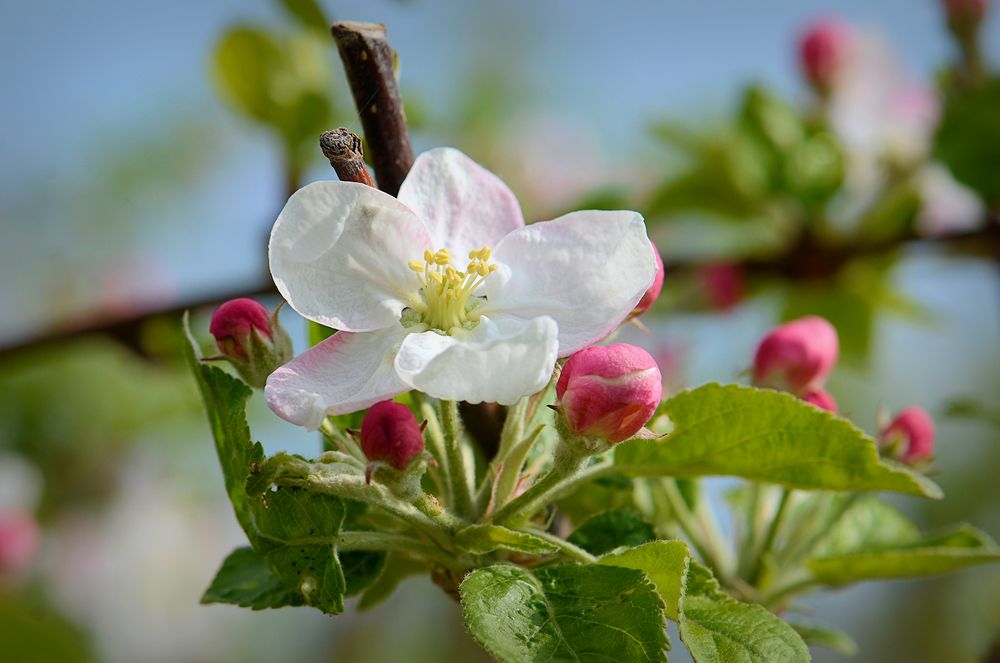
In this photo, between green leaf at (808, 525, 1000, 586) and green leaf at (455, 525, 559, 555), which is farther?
green leaf at (808, 525, 1000, 586)

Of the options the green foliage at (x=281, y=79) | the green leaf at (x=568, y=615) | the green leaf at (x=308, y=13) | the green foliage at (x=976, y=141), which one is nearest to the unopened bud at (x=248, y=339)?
the green leaf at (x=568, y=615)

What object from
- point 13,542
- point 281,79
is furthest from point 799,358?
point 13,542

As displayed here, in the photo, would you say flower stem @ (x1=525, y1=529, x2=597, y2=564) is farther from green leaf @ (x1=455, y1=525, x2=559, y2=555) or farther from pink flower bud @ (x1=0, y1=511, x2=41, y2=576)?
pink flower bud @ (x1=0, y1=511, x2=41, y2=576)

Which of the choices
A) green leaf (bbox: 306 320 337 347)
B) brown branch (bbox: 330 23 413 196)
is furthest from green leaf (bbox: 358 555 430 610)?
brown branch (bbox: 330 23 413 196)

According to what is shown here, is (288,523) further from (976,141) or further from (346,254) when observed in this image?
(976,141)

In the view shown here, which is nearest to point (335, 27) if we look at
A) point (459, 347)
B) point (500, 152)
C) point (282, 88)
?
point (459, 347)

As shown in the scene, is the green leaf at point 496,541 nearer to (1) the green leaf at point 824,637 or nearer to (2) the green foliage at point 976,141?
(1) the green leaf at point 824,637

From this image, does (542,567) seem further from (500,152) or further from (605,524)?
(500,152)
